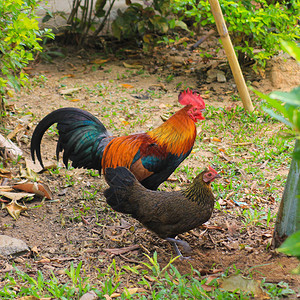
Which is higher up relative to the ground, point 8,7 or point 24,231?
point 8,7

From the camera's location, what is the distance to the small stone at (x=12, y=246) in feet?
11.7

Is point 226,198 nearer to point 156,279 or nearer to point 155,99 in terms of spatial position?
point 156,279

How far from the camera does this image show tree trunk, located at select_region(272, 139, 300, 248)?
2.96m

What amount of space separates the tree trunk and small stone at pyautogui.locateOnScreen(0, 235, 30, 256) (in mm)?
2169

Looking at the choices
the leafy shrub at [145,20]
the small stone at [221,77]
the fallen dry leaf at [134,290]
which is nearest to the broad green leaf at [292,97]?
the fallen dry leaf at [134,290]

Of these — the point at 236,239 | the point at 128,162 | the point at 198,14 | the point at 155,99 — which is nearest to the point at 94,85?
the point at 155,99

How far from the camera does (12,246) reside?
3.60m

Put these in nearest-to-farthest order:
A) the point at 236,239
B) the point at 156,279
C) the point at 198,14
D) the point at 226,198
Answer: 1. the point at 156,279
2. the point at 236,239
3. the point at 226,198
4. the point at 198,14

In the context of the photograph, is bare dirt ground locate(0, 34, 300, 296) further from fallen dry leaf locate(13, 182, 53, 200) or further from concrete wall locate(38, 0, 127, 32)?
concrete wall locate(38, 0, 127, 32)

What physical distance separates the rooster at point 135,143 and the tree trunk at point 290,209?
1.42 meters

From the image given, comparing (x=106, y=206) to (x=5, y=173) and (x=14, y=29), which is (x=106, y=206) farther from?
(x=14, y=29)

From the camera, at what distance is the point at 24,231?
3.96 meters

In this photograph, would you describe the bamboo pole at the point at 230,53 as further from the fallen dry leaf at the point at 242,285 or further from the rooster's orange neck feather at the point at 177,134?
the fallen dry leaf at the point at 242,285

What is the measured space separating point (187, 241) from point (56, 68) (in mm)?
5541
